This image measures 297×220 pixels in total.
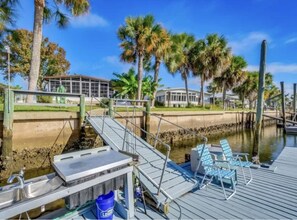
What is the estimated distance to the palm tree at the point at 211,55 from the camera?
73.9ft

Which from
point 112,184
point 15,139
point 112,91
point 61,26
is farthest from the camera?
point 112,91

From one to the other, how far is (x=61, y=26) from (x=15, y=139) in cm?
739

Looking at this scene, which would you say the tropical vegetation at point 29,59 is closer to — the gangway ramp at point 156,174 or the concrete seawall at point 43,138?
the concrete seawall at point 43,138

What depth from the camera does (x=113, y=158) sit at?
3.11 metres

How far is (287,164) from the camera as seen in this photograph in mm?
5906

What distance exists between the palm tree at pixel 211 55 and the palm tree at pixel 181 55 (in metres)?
0.71

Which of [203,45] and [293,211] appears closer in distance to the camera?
[293,211]

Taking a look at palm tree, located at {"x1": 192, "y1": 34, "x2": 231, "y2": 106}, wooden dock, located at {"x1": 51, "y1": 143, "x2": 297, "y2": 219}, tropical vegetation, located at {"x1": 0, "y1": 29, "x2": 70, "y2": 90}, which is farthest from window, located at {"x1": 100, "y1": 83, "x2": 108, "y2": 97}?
wooden dock, located at {"x1": 51, "y1": 143, "x2": 297, "y2": 219}

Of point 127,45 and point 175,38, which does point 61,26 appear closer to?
point 127,45

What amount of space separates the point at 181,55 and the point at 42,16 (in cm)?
1356

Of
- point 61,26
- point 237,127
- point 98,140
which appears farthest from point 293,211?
point 237,127

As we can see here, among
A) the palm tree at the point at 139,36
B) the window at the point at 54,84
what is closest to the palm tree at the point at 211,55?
the palm tree at the point at 139,36

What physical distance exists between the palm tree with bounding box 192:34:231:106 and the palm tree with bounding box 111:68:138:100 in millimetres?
7307

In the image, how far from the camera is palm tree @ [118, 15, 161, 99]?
49.2 feet
